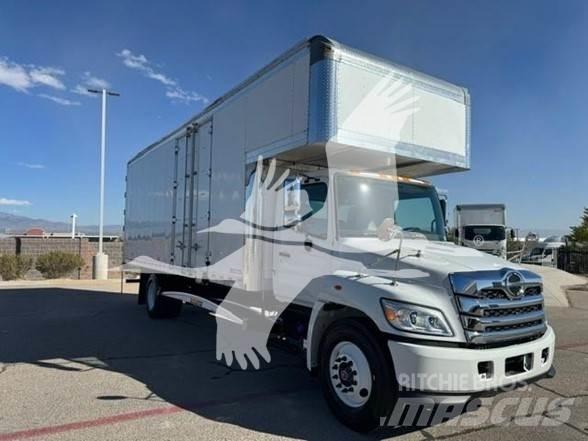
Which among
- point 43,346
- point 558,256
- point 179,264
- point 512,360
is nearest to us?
point 512,360

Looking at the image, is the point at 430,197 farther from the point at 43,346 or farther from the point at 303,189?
the point at 43,346

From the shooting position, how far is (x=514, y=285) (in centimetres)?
414

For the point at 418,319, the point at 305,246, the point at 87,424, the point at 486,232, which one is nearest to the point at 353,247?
the point at 305,246

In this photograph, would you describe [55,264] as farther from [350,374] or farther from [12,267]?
[350,374]

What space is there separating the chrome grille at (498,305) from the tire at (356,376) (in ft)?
2.47

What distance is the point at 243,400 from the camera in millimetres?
5074

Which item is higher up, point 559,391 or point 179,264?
point 179,264

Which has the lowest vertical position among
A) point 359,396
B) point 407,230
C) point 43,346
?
point 43,346

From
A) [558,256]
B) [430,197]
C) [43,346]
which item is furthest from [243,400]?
[558,256]

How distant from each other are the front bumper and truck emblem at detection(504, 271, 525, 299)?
54cm

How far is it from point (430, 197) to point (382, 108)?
1284 millimetres

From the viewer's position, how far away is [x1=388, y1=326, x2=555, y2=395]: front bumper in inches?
143

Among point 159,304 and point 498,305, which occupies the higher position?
point 498,305

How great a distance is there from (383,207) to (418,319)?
171 cm
